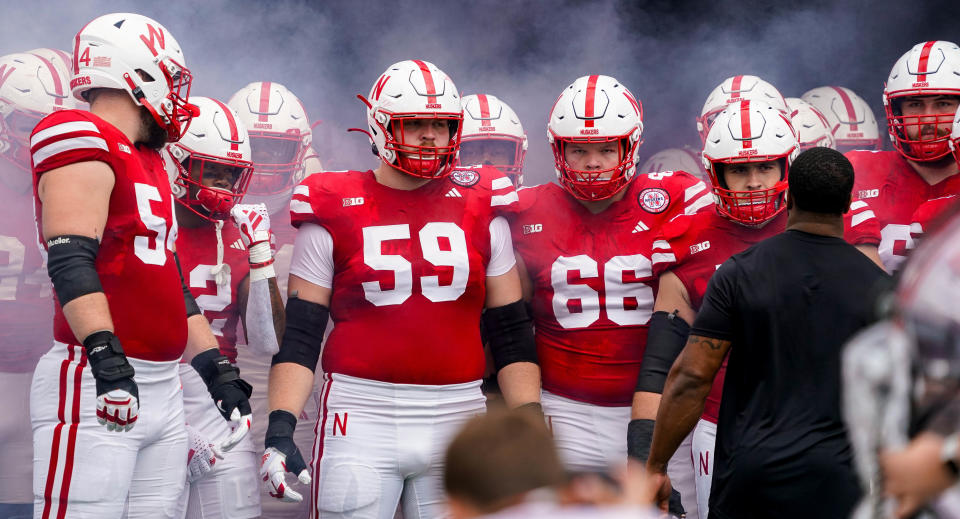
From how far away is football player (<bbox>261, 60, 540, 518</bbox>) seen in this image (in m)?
2.96

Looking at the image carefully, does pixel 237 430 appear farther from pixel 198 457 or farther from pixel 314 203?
pixel 314 203

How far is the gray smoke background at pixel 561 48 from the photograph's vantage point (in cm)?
591

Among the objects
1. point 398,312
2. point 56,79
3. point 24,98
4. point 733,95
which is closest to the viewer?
point 398,312

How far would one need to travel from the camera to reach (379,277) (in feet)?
10.0

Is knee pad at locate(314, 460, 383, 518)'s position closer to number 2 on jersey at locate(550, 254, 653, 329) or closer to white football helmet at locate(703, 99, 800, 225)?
number 2 on jersey at locate(550, 254, 653, 329)

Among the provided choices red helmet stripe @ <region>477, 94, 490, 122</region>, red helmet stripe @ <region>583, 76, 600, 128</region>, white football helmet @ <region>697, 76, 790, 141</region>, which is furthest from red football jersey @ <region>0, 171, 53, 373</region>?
white football helmet @ <region>697, 76, 790, 141</region>

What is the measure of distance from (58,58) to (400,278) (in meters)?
2.59

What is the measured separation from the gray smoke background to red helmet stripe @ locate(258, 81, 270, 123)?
313 mm

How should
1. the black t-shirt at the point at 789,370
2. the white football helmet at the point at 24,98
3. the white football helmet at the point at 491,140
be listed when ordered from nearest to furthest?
the black t-shirt at the point at 789,370 → the white football helmet at the point at 24,98 → the white football helmet at the point at 491,140

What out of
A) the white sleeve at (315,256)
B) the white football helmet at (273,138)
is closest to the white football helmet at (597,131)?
the white sleeve at (315,256)

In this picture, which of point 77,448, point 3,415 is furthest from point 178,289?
point 3,415

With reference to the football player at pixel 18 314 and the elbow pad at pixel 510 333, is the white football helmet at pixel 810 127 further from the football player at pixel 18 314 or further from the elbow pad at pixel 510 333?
the football player at pixel 18 314

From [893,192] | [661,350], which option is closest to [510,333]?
[661,350]

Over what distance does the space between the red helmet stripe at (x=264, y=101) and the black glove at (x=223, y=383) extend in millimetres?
2387
